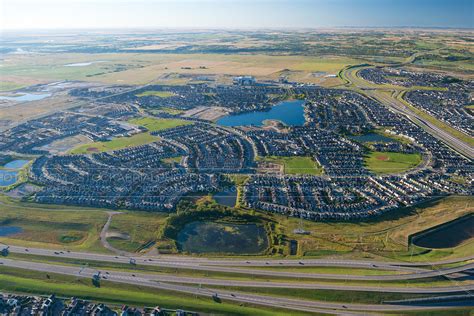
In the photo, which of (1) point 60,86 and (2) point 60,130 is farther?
(1) point 60,86

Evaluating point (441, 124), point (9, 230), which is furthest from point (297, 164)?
point (9, 230)

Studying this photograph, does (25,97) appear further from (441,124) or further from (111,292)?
(441,124)

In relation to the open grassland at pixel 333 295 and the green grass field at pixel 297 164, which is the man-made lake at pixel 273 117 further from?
the open grassland at pixel 333 295

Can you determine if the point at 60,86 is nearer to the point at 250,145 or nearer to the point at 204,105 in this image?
the point at 204,105

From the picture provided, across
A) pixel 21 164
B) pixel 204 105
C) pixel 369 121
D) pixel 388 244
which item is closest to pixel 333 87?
pixel 369 121

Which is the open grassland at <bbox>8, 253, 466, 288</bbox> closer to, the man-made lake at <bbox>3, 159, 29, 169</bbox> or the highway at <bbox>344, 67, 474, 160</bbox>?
the man-made lake at <bbox>3, 159, 29, 169</bbox>
